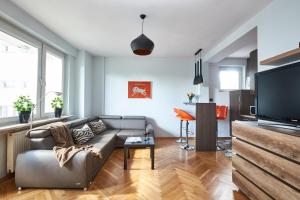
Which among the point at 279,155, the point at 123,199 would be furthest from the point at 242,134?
the point at 123,199

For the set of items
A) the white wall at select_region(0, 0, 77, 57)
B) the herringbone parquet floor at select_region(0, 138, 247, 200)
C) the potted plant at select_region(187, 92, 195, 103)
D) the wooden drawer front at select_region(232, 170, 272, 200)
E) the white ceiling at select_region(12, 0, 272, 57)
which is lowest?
the herringbone parquet floor at select_region(0, 138, 247, 200)

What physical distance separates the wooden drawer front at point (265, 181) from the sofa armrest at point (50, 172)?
6.76ft

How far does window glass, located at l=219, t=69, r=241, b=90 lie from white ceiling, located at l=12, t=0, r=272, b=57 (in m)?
1.94

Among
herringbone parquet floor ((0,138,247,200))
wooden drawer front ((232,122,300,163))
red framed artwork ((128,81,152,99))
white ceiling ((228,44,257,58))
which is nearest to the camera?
wooden drawer front ((232,122,300,163))

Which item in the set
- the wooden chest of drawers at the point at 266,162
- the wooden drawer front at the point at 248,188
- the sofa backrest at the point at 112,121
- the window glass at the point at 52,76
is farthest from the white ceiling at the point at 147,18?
the wooden drawer front at the point at 248,188

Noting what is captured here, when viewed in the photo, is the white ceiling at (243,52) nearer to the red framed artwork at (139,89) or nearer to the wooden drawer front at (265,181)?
the red framed artwork at (139,89)

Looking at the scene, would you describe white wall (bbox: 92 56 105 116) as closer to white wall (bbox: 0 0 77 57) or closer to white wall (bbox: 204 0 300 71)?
white wall (bbox: 0 0 77 57)

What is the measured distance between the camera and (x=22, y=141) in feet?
9.64

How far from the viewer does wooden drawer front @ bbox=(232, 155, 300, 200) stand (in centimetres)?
163

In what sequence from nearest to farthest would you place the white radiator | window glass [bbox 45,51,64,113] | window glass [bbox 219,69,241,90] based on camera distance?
1. the white radiator
2. window glass [bbox 45,51,64,113]
3. window glass [bbox 219,69,241,90]

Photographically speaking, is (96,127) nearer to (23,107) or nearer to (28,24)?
(23,107)

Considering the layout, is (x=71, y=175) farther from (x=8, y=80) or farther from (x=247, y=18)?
(x=247, y=18)

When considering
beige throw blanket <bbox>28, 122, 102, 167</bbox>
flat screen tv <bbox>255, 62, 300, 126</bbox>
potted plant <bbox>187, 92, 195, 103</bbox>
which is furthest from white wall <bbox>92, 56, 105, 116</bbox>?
flat screen tv <bbox>255, 62, 300, 126</bbox>

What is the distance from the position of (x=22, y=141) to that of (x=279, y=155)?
344 centimetres
